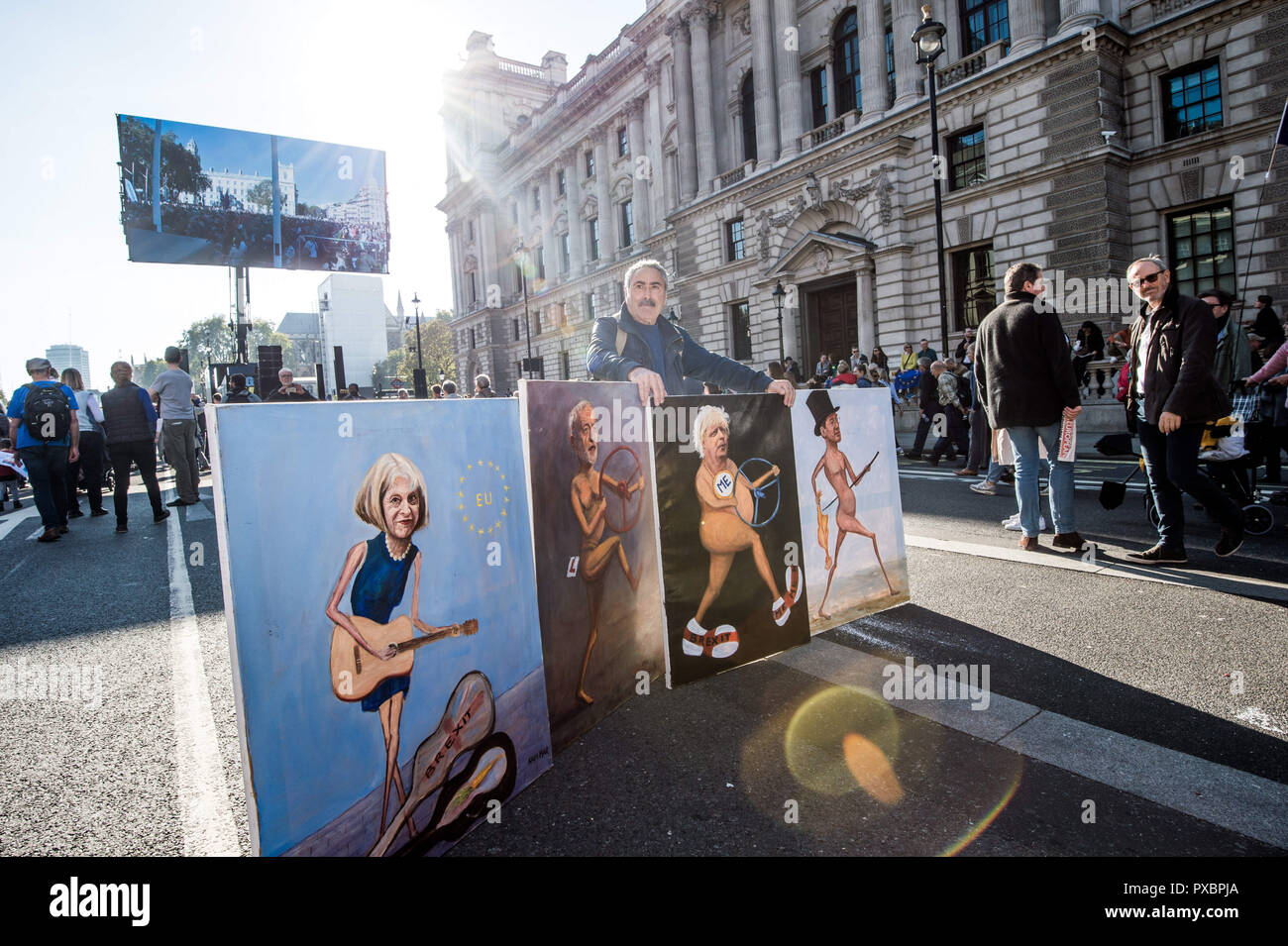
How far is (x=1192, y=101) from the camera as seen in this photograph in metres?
18.8

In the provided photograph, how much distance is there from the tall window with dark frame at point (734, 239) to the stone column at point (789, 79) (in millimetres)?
4444

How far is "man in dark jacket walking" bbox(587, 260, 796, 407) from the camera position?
3.62 metres

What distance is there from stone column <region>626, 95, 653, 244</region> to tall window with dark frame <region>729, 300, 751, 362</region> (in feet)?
35.3

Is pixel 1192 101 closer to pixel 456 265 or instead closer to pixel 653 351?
pixel 653 351

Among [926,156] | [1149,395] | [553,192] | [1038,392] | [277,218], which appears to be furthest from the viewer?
[553,192]

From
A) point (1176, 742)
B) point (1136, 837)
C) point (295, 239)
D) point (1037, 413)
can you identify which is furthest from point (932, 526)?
point (295, 239)

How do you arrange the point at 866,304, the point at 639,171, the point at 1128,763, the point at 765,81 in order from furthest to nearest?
the point at 639,171 → the point at 765,81 → the point at 866,304 → the point at 1128,763

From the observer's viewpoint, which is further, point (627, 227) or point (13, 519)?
point (627, 227)

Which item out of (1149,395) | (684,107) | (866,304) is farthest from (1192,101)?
(684,107)

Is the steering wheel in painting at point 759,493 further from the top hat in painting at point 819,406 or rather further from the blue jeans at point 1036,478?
the blue jeans at point 1036,478

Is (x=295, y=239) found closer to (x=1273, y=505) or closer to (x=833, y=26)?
(x=833, y=26)

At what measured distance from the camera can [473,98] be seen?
64.8 m

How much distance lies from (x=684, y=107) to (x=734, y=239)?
7.42 m
